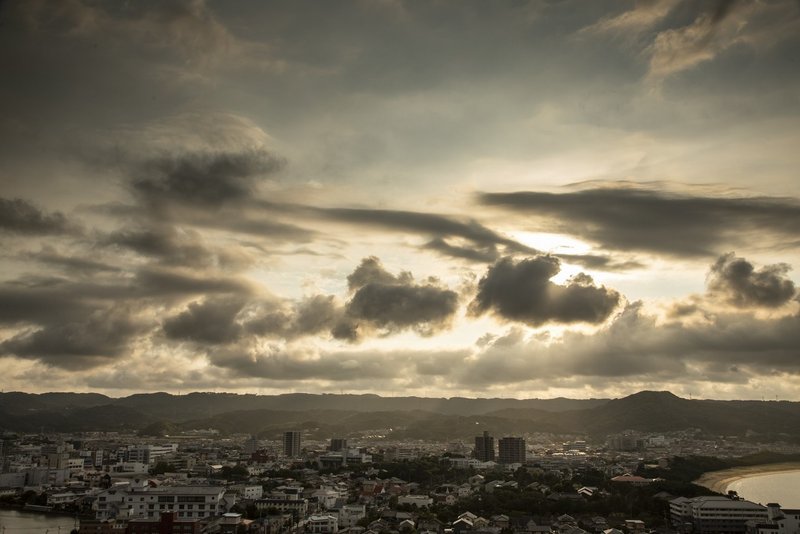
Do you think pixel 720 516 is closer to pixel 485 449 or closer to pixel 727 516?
pixel 727 516

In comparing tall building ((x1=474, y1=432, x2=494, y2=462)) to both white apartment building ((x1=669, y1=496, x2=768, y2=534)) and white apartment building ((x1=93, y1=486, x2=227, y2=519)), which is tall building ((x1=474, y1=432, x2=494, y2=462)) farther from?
white apartment building ((x1=93, y1=486, x2=227, y2=519))

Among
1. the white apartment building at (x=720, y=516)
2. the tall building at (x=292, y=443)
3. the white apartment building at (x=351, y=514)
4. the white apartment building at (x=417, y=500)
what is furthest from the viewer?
the tall building at (x=292, y=443)

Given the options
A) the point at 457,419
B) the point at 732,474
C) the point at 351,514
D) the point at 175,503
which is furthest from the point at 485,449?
the point at 457,419

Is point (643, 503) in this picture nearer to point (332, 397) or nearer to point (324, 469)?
point (324, 469)

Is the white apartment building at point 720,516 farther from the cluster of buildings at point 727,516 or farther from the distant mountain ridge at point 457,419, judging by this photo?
the distant mountain ridge at point 457,419

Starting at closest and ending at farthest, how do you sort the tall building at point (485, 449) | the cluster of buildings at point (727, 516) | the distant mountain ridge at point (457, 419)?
the cluster of buildings at point (727, 516)
the tall building at point (485, 449)
the distant mountain ridge at point (457, 419)

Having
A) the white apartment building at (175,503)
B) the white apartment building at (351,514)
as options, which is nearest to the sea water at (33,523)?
the white apartment building at (175,503)

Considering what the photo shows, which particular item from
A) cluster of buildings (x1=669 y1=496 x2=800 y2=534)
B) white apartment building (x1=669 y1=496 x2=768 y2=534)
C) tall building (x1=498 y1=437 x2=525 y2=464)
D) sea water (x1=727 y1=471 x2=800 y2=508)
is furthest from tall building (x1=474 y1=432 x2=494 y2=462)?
white apartment building (x1=669 y1=496 x2=768 y2=534)

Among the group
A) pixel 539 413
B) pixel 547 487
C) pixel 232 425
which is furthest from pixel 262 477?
pixel 539 413
